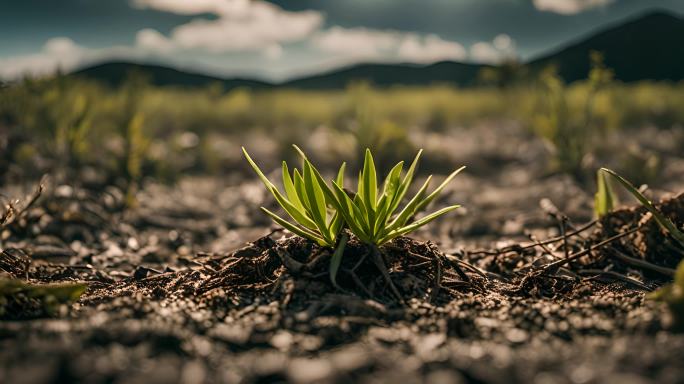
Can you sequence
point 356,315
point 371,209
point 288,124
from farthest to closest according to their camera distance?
point 288,124, point 371,209, point 356,315

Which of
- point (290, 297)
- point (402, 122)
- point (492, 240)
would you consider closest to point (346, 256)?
point (290, 297)

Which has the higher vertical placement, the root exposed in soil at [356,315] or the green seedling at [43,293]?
the green seedling at [43,293]

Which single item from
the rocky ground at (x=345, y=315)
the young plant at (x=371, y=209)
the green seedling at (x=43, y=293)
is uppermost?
the young plant at (x=371, y=209)

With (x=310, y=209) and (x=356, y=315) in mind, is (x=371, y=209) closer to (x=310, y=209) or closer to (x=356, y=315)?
(x=310, y=209)

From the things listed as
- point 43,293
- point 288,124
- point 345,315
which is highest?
point 288,124

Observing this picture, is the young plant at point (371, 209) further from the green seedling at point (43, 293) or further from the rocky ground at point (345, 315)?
the green seedling at point (43, 293)

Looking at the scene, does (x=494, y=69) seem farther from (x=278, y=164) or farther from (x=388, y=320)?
(x=388, y=320)

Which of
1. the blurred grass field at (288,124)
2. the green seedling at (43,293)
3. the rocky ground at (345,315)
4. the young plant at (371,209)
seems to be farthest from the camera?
the blurred grass field at (288,124)

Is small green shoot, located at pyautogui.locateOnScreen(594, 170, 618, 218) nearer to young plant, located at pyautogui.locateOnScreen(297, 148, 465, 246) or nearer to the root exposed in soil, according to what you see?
the root exposed in soil

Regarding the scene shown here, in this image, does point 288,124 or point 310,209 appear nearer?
point 310,209

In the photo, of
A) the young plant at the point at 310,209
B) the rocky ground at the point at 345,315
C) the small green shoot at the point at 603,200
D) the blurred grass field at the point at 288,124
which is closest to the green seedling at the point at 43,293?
the rocky ground at the point at 345,315

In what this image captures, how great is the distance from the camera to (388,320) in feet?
4.93

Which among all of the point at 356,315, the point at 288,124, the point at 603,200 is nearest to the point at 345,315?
the point at 356,315

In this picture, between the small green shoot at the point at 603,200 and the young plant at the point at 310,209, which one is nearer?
the young plant at the point at 310,209
